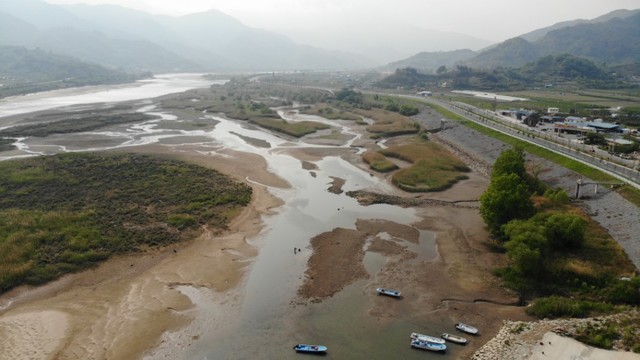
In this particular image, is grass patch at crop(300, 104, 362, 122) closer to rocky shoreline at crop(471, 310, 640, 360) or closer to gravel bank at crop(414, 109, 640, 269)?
gravel bank at crop(414, 109, 640, 269)

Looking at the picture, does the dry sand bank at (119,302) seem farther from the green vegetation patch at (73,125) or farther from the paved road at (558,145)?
the green vegetation patch at (73,125)

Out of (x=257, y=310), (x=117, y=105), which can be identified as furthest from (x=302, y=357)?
(x=117, y=105)

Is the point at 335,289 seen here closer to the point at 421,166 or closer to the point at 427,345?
the point at 427,345

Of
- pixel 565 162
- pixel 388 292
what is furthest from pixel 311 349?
pixel 565 162

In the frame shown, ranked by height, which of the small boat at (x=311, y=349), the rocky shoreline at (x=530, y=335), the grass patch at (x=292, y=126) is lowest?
the small boat at (x=311, y=349)

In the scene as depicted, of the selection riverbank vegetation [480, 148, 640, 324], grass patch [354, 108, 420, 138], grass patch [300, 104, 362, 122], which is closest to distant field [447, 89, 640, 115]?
grass patch [354, 108, 420, 138]

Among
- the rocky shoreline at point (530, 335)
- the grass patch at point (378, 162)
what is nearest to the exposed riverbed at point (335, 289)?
the rocky shoreline at point (530, 335)
